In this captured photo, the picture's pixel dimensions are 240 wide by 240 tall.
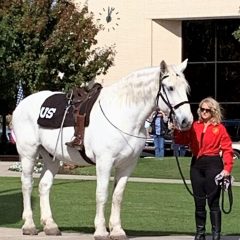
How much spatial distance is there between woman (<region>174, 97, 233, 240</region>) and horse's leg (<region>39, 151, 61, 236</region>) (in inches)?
91.4

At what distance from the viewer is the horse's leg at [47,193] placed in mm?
10992

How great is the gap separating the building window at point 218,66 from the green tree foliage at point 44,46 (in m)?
11.6

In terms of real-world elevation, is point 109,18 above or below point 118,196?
above

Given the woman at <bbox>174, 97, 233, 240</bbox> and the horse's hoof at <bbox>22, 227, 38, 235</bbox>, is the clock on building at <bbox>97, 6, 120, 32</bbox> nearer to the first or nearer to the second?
the horse's hoof at <bbox>22, 227, 38, 235</bbox>

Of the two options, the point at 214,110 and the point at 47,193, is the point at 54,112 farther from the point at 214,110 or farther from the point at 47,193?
the point at 214,110

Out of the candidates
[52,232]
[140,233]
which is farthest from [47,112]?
[140,233]

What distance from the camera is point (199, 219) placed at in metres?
9.83

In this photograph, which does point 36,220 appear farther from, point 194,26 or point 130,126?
point 194,26

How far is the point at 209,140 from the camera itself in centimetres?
967

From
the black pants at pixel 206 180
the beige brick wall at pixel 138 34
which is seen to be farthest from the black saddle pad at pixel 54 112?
the beige brick wall at pixel 138 34

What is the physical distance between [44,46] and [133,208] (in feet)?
62.6

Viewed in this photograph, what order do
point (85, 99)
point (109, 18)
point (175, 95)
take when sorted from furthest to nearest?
point (109, 18)
point (85, 99)
point (175, 95)

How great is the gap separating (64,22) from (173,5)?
11.8m

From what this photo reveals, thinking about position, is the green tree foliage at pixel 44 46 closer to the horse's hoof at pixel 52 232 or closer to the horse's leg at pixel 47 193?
the horse's leg at pixel 47 193
